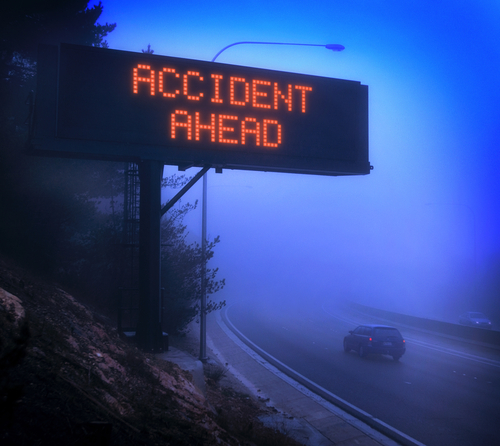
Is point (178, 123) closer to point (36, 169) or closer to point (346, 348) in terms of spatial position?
point (36, 169)

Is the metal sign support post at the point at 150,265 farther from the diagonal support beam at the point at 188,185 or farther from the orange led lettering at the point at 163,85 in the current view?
the orange led lettering at the point at 163,85

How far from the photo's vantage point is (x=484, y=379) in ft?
50.6

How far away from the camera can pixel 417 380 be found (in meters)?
15.5

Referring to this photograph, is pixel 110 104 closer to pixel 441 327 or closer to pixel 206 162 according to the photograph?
pixel 206 162

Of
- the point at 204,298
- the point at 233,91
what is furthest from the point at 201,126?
the point at 204,298

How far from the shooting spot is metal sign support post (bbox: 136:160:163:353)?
894cm

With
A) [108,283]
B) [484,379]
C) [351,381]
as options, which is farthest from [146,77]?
[484,379]

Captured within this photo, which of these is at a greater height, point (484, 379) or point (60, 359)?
point (60, 359)

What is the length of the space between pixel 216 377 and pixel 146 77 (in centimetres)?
880

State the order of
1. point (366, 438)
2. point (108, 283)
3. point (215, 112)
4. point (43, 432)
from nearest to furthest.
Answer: point (43, 432) → point (215, 112) → point (366, 438) → point (108, 283)

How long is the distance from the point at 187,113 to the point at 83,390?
532cm

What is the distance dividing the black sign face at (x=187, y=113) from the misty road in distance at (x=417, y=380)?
629 centimetres

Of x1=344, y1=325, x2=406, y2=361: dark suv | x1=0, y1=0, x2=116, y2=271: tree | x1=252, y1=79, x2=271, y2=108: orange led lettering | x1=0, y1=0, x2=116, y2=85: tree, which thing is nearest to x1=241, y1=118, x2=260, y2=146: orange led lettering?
x1=252, y1=79, x2=271, y2=108: orange led lettering

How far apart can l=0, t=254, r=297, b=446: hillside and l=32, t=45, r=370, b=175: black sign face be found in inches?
121
